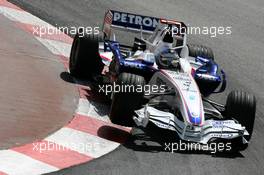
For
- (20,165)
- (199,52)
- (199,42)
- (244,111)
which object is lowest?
(199,42)

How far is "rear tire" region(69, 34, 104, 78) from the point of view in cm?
1257

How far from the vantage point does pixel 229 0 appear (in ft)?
68.7

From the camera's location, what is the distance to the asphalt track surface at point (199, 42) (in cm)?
994

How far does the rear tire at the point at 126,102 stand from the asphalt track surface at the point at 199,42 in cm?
37

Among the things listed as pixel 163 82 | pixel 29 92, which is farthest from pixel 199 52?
pixel 29 92

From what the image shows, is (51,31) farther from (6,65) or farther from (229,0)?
(229,0)

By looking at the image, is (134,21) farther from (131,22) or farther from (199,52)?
(199,52)

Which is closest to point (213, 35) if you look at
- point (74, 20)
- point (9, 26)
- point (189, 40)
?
point (189, 40)

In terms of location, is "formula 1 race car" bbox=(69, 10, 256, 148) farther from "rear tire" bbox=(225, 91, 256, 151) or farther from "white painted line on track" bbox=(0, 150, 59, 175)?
"white painted line on track" bbox=(0, 150, 59, 175)

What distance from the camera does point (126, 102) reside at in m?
10.6

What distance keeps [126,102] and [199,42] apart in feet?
21.1

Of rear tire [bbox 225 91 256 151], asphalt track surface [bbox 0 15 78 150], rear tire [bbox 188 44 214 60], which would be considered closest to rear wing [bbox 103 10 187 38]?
rear tire [bbox 188 44 214 60]

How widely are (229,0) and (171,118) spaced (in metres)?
11.1

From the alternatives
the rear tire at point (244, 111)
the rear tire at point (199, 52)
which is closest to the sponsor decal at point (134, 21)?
the rear tire at point (199, 52)
